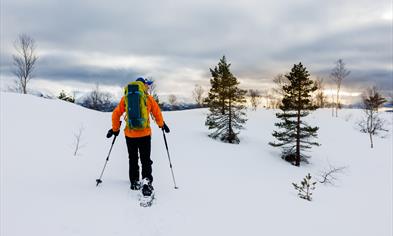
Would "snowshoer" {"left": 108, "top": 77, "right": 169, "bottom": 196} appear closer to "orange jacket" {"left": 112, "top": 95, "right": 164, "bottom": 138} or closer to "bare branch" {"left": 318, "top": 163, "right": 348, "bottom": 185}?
"orange jacket" {"left": 112, "top": 95, "right": 164, "bottom": 138}

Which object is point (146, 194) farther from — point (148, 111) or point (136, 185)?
point (148, 111)

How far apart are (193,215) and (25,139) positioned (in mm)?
7346

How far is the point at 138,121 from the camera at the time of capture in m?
5.35

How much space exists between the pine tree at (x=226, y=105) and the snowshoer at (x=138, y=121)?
16855 millimetres

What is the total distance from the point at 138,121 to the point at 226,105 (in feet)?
62.3

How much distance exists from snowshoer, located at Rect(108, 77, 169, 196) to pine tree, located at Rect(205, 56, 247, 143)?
55.3 feet

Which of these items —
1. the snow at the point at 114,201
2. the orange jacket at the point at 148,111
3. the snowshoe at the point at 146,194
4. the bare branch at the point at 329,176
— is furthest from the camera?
the bare branch at the point at 329,176

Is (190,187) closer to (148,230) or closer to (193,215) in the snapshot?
(193,215)

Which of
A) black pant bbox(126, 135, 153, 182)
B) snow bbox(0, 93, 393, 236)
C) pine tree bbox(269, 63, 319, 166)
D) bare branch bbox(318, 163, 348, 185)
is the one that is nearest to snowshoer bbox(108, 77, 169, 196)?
black pant bbox(126, 135, 153, 182)

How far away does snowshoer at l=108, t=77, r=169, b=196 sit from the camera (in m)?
5.34

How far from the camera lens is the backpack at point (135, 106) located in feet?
17.5

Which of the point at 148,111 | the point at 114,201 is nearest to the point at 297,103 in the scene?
the point at 148,111

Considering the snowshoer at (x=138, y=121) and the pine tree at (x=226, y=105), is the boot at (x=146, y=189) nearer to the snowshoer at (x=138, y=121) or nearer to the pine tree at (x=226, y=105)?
the snowshoer at (x=138, y=121)

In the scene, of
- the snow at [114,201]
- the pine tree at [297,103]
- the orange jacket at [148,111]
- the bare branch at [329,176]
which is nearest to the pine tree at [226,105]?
the pine tree at [297,103]
